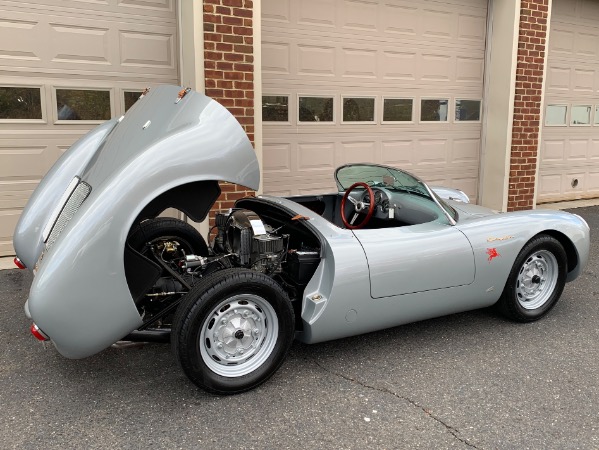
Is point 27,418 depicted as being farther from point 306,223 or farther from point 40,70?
point 40,70

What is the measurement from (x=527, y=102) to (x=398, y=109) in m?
1.99

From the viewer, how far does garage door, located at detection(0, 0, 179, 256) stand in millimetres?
5520

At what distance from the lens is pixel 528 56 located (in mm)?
7852

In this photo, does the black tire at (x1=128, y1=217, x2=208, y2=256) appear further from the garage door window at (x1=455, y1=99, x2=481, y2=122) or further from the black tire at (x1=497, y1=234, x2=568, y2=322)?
the garage door window at (x1=455, y1=99, x2=481, y2=122)

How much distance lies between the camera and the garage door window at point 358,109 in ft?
23.7

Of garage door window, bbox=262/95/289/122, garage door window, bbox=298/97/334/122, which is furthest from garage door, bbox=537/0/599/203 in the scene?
garage door window, bbox=262/95/289/122

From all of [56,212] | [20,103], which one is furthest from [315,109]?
[56,212]

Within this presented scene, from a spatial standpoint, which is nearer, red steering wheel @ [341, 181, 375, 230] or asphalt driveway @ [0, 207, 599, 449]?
asphalt driveway @ [0, 207, 599, 449]

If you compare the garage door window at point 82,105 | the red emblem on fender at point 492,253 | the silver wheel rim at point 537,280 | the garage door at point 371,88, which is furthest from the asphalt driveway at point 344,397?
the garage door at point 371,88

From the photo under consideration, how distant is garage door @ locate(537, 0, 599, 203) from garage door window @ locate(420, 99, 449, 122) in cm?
221

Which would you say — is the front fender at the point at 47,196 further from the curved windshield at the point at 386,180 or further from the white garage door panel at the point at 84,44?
the white garage door panel at the point at 84,44

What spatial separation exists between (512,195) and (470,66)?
2.03m

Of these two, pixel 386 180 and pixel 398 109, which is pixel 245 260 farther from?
pixel 398 109

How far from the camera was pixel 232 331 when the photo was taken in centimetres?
302
